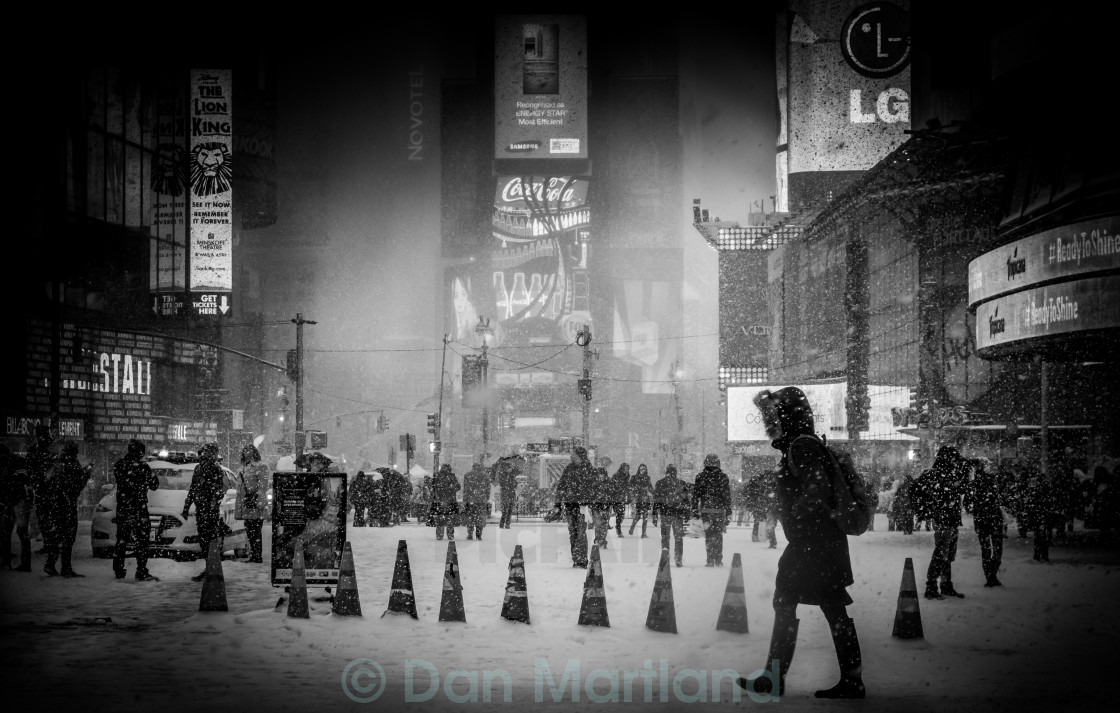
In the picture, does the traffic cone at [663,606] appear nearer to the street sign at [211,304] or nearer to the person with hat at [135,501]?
the person with hat at [135,501]

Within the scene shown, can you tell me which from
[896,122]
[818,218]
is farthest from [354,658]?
[896,122]

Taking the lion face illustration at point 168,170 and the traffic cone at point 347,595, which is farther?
the lion face illustration at point 168,170

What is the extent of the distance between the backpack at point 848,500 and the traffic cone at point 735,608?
309 centimetres

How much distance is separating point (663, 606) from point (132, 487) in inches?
325

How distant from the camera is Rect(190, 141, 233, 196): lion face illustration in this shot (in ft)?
177

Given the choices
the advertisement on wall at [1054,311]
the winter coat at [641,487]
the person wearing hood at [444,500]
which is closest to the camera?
the advertisement on wall at [1054,311]

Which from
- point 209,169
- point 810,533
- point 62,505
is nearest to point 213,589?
point 62,505

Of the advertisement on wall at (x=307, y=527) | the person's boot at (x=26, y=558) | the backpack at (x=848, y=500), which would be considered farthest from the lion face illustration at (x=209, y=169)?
the backpack at (x=848, y=500)

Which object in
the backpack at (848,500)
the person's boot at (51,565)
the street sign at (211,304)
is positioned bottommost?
the person's boot at (51,565)

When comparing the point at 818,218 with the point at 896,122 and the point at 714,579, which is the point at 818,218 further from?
the point at 714,579

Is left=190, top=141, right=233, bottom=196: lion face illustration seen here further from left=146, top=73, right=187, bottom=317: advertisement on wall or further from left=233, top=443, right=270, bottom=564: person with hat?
left=233, top=443, right=270, bottom=564: person with hat

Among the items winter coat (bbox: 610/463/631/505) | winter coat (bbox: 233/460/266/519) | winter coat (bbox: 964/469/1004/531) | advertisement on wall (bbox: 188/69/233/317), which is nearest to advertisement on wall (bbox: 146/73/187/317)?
advertisement on wall (bbox: 188/69/233/317)

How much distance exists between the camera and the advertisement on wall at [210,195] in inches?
2130

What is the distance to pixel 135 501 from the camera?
1508 cm
